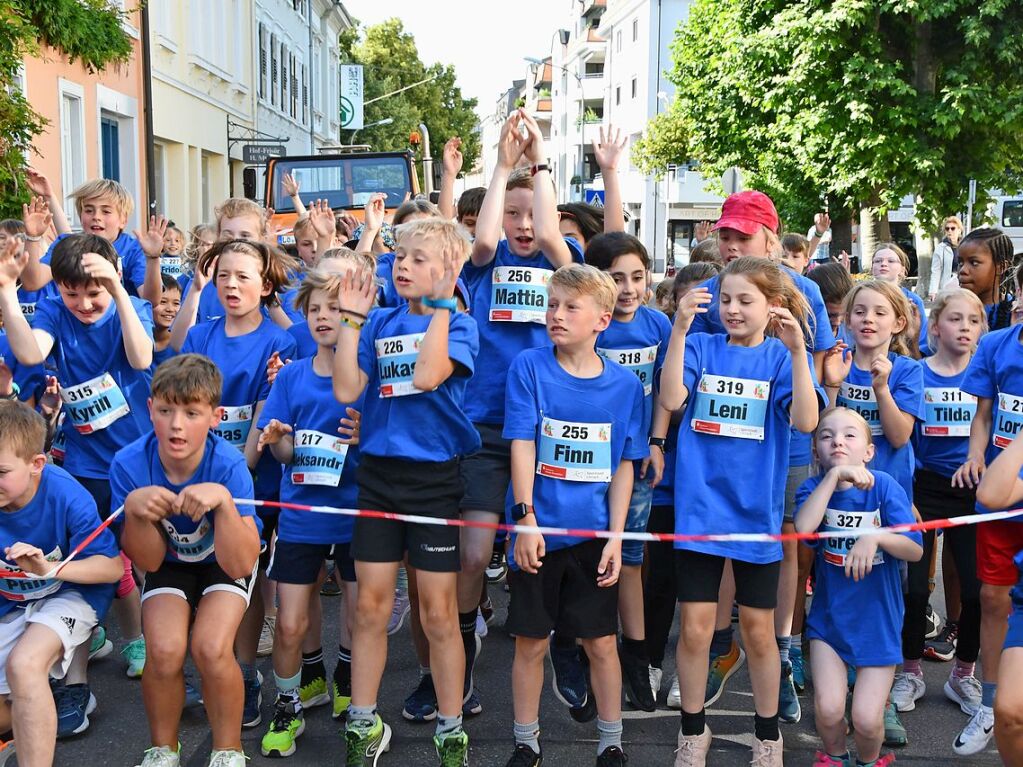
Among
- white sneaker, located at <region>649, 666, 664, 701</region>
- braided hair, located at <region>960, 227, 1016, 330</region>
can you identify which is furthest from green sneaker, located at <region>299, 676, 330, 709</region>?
braided hair, located at <region>960, 227, 1016, 330</region>

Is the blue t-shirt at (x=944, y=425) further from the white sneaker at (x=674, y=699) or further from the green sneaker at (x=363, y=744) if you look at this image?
the green sneaker at (x=363, y=744)

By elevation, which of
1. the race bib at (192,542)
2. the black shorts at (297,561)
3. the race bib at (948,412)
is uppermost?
the race bib at (948,412)

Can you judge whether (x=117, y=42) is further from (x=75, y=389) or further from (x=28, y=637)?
(x=28, y=637)

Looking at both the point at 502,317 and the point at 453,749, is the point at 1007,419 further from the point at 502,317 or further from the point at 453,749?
the point at 453,749

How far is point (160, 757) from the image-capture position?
3.84 meters

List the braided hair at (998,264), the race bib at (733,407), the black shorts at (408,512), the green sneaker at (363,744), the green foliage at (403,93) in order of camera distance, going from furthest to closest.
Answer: the green foliage at (403,93) → the braided hair at (998,264) → the race bib at (733,407) → the black shorts at (408,512) → the green sneaker at (363,744)

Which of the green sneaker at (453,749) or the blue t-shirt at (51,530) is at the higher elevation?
the blue t-shirt at (51,530)

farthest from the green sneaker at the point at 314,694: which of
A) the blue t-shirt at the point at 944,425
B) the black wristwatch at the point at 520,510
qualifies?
the blue t-shirt at the point at 944,425

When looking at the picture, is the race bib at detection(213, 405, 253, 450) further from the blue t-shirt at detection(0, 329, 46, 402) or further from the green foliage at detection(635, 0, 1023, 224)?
the green foliage at detection(635, 0, 1023, 224)

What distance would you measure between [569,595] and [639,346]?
1.16 meters

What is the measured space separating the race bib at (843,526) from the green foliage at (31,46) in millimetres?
8379

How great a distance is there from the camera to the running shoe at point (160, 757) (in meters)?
3.82

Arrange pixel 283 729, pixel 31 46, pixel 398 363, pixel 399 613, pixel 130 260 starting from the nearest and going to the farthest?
1. pixel 398 363
2. pixel 283 729
3. pixel 399 613
4. pixel 130 260
5. pixel 31 46

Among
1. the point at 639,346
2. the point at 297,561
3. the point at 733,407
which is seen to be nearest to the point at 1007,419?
the point at 733,407
